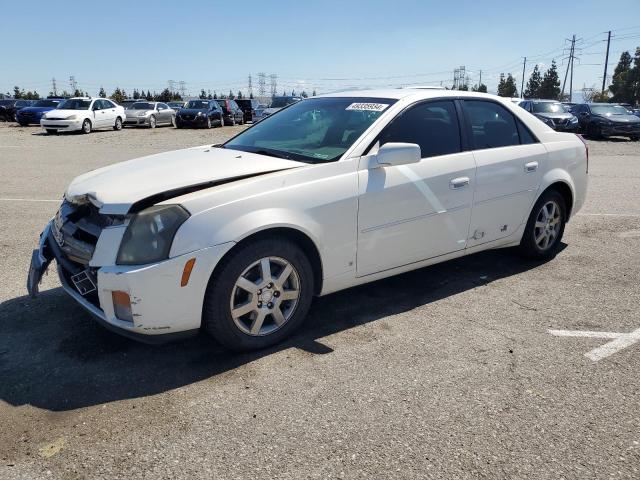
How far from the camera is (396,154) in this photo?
3.70m

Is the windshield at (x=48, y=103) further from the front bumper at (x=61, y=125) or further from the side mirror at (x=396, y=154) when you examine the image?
the side mirror at (x=396, y=154)

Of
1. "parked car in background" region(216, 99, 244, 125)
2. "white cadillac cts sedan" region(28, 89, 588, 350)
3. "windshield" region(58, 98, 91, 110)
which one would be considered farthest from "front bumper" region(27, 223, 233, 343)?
"parked car in background" region(216, 99, 244, 125)

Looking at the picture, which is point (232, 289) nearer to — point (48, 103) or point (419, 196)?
point (419, 196)

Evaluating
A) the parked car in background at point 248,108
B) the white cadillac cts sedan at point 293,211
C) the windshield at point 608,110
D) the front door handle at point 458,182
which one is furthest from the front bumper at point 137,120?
the front door handle at point 458,182

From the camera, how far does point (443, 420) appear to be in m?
2.75

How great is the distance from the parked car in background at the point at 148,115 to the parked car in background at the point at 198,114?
1.77 m

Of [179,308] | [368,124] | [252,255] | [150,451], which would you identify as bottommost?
[150,451]

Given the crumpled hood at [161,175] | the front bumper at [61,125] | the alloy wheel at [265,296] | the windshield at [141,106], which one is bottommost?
the alloy wheel at [265,296]

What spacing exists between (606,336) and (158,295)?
2.98 meters

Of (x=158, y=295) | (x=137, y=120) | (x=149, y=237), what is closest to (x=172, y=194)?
(x=149, y=237)

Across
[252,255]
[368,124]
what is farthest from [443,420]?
[368,124]

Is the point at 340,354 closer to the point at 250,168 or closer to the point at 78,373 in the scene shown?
the point at 250,168

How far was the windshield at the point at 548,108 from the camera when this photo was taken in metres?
22.7

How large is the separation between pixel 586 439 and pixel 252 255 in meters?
2.00
